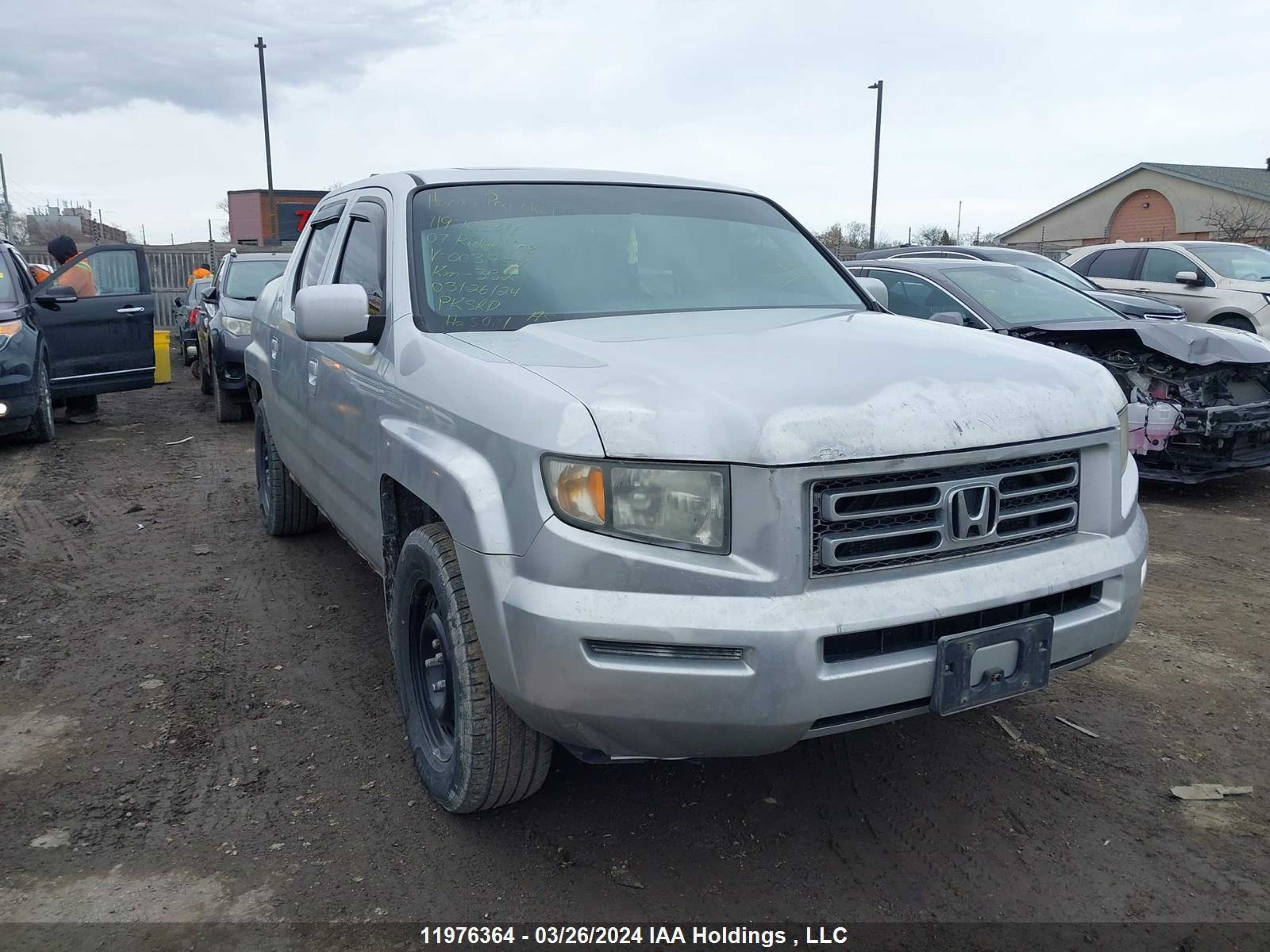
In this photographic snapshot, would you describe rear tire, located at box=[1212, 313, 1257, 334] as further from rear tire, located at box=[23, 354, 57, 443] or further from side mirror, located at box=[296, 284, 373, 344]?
rear tire, located at box=[23, 354, 57, 443]

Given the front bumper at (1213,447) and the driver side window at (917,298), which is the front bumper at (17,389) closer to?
the driver side window at (917,298)

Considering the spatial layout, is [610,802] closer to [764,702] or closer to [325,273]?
[764,702]

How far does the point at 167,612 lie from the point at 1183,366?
612cm

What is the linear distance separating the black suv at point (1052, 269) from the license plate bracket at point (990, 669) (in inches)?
249

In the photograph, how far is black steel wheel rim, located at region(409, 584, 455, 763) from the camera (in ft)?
9.68

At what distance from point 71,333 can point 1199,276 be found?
467 inches

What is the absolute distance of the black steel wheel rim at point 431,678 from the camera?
116 inches

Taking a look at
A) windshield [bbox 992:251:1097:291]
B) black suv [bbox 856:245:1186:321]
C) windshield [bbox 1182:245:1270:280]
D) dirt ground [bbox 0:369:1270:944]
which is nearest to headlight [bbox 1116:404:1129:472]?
dirt ground [bbox 0:369:1270:944]

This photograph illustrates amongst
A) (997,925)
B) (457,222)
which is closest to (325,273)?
(457,222)

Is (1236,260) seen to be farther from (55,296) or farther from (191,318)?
(191,318)

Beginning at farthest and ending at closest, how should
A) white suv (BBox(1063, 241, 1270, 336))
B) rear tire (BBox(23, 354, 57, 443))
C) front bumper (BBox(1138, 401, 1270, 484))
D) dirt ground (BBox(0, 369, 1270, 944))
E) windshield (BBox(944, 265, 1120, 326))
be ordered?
white suv (BBox(1063, 241, 1270, 336))
rear tire (BBox(23, 354, 57, 443))
windshield (BBox(944, 265, 1120, 326))
front bumper (BBox(1138, 401, 1270, 484))
dirt ground (BBox(0, 369, 1270, 944))

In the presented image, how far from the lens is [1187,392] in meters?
6.55

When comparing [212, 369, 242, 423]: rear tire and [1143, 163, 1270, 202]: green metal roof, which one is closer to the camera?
[212, 369, 242, 423]: rear tire

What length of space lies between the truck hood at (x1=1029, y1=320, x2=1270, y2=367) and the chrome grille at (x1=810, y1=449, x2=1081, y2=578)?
450cm
